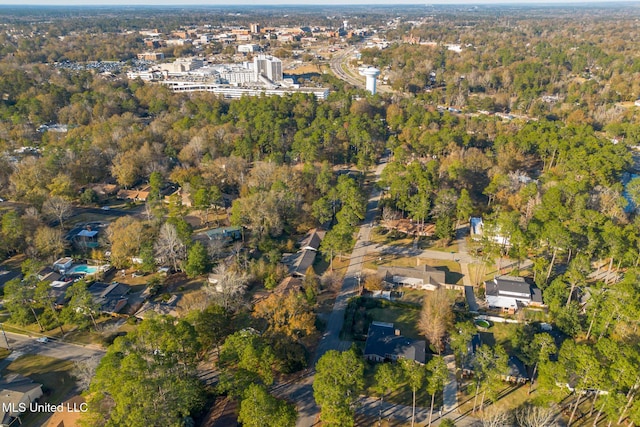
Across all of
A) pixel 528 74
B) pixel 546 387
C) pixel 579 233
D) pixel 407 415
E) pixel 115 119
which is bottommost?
pixel 407 415

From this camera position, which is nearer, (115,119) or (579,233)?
(579,233)

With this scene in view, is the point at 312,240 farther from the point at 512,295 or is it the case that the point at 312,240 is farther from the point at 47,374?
the point at 47,374

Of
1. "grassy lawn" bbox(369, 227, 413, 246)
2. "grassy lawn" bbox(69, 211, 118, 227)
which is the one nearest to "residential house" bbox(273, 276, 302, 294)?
"grassy lawn" bbox(369, 227, 413, 246)

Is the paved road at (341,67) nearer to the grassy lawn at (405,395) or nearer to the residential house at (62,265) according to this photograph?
the residential house at (62,265)

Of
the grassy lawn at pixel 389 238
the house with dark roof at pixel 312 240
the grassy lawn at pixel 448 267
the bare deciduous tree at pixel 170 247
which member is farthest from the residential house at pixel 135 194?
the grassy lawn at pixel 448 267

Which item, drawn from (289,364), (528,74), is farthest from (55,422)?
(528,74)

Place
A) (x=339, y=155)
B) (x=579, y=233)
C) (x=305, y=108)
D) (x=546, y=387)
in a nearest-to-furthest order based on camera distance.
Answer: (x=546, y=387) → (x=579, y=233) → (x=339, y=155) → (x=305, y=108)

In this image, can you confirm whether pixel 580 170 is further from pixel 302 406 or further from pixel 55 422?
pixel 55 422
